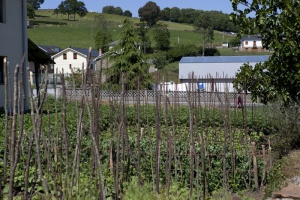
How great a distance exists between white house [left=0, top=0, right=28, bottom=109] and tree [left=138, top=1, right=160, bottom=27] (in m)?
83.6

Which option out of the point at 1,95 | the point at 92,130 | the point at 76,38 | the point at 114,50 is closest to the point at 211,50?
the point at 76,38

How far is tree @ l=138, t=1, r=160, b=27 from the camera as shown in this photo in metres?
101

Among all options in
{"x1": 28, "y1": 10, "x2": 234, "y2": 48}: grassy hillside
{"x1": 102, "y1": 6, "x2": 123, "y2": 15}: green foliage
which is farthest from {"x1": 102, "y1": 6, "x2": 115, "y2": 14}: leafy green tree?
{"x1": 28, "y1": 10, "x2": 234, "y2": 48}: grassy hillside

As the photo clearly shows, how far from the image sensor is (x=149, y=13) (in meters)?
101

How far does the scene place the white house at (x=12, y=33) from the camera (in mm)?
16594

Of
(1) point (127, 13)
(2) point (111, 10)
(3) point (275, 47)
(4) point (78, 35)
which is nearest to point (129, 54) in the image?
(3) point (275, 47)

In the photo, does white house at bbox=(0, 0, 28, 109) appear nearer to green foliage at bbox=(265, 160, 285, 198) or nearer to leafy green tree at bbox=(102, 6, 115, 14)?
green foliage at bbox=(265, 160, 285, 198)

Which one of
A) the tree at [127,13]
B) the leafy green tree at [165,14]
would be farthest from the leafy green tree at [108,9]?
the leafy green tree at [165,14]

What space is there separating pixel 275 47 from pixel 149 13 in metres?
92.8

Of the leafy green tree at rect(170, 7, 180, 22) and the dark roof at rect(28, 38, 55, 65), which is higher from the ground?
the leafy green tree at rect(170, 7, 180, 22)

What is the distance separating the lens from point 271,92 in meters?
9.98

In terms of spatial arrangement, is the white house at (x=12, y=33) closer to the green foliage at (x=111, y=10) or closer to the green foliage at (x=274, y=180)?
the green foliage at (x=274, y=180)

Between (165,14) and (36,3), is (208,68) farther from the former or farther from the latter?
(36,3)

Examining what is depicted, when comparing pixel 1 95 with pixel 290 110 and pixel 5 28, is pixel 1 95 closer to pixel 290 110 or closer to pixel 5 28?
pixel 5 28
